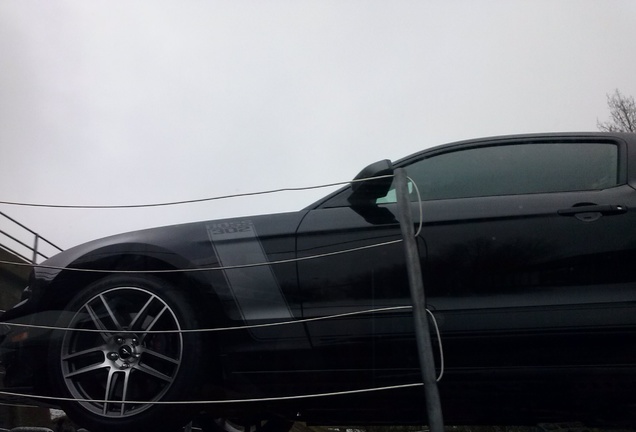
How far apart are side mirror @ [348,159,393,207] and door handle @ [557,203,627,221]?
2.83 ft

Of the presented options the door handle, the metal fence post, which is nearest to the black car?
the door handle

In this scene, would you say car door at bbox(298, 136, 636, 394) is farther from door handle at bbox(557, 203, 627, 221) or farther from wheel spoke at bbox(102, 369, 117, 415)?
wheel spoke at bbox(102, 369, 117, 415)

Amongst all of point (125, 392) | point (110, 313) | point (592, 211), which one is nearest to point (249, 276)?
point (110, 313)

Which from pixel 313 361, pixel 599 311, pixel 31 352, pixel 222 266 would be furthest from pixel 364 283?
pixel 31 352

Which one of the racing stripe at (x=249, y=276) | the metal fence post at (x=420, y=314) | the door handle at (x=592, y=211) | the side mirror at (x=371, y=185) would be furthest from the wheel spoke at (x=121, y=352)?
the door handle at (x=592, y=211)

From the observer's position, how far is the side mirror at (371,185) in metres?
3.40

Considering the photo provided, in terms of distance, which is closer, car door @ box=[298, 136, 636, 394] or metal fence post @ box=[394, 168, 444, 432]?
metal fence post @ box=[394, 168, 444, 432]

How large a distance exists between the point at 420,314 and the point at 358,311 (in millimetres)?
575

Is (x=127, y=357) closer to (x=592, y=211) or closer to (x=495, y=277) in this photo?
(x=495, y=277)

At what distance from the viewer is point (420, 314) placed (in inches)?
114

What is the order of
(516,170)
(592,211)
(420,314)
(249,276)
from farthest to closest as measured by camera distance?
(516,170) < (249,276) < (592,211) < (420,314)

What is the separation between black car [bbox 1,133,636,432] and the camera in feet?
10.8

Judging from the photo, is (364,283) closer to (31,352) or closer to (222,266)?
(222,266)

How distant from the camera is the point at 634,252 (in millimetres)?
3367
